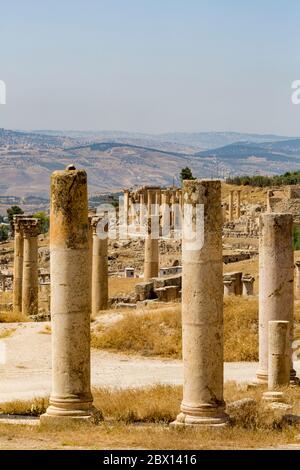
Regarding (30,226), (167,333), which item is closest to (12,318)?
(30,226)

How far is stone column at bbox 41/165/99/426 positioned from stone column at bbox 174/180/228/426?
174 centimetres

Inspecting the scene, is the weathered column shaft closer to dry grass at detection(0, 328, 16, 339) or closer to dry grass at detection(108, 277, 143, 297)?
dry grass at detection(0, 328, 16, 339)

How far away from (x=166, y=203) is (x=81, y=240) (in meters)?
101

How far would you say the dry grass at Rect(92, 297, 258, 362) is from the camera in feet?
101

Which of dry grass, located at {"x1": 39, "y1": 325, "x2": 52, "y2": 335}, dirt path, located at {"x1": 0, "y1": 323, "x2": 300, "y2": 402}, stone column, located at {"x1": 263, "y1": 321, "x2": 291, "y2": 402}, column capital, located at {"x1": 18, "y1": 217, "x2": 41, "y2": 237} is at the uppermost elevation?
column capital, located at {"x1": 18, "y1": 217, "x2": 41, "y2": 237}

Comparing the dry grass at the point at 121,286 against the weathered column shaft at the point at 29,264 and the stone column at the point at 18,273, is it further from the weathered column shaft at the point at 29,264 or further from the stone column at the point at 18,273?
the weathered column shaft at the point at 29,264

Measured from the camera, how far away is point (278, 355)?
22.8 m

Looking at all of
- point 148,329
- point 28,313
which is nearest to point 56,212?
point 148,329

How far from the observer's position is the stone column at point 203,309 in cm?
1858

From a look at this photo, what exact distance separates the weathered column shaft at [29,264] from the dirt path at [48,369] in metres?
6.19

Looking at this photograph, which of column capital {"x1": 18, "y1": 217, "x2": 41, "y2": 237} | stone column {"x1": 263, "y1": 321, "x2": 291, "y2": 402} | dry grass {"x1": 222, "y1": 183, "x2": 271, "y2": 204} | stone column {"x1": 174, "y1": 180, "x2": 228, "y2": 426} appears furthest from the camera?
dry grass {"x1": 222, "y1": 183, "x2": 271, "y2": 204}

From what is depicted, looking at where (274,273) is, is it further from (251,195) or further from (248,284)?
(251,195)

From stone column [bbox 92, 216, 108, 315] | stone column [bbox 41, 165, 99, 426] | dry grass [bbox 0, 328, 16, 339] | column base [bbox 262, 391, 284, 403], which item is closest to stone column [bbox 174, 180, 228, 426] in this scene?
stone column [bbox 41, 165, 99, 426]

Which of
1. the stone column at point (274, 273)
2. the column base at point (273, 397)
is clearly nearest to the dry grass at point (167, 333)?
the stone column at point (274, 273)
